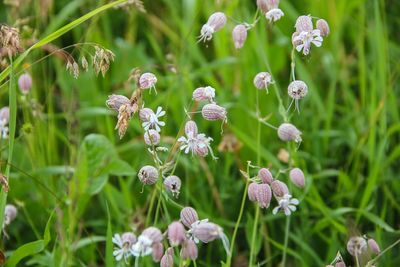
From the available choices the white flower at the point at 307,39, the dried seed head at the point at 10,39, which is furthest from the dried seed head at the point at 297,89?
the dried seed head at the point at 10,39

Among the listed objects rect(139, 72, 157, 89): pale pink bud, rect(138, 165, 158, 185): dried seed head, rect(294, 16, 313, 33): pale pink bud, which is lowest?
rect(138, 165, 158, 185): dried seed head

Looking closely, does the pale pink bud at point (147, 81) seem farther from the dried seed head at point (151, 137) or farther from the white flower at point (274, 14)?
the white flower at point (274, 14)

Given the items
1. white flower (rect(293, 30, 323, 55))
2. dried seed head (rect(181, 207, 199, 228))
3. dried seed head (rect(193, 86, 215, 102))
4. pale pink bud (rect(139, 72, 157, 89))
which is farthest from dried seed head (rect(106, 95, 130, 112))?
white flower (rect(293, 30, 323, 55))

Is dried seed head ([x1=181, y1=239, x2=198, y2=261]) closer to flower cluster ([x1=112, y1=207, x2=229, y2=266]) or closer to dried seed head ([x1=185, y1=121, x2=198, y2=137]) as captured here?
flower cluster ([x1=112, y1=207, x2=229, y2=266])

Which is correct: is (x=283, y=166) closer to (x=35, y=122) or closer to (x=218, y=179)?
(x=218, y=179)

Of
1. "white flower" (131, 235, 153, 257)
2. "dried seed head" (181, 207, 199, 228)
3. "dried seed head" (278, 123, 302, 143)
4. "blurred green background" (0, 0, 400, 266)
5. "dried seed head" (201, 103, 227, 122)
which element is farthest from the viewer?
"blurred green background" (0, 0, 400, 266)

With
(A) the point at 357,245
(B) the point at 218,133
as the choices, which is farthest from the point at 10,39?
(B) the point at 218,133

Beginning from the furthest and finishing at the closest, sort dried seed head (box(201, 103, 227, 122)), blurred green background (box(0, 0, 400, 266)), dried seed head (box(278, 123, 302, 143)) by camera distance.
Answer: blurred green background (box(0, 0, 400, 266)) → dried seed head (box(278, 123, 302, 143)) → dried seed head (box(201, 103, 227, 122))
